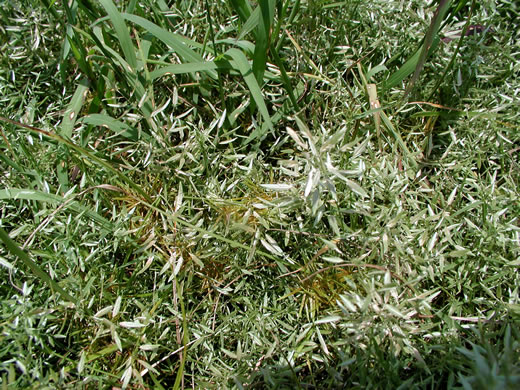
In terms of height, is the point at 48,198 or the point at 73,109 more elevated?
the point at 73,109

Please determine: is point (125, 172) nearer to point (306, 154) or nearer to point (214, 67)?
point (214, 67)

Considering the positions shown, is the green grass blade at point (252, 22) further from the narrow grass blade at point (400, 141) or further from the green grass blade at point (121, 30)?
the narrow grass blade at point (400, 141)

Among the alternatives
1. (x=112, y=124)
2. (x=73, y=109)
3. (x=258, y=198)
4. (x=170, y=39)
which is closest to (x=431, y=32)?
(x=258, y=198)

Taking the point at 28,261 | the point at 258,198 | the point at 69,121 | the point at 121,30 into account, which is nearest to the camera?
the point at 28,261

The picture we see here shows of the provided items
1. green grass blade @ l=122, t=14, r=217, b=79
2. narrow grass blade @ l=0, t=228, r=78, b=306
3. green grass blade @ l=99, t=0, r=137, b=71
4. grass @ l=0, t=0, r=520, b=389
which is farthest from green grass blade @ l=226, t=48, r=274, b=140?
narrow grass blade @ l=0, t=228, r=78, b=306

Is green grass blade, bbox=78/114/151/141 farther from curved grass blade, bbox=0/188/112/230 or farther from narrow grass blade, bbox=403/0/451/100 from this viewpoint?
narrow grass blade, bbox=403/0/451/100

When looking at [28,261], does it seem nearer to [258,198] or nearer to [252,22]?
[258,198]
